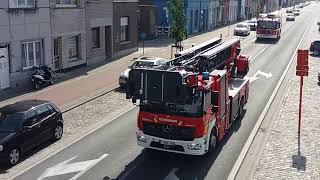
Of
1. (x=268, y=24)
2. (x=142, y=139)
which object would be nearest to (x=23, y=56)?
(x=142, y=139)

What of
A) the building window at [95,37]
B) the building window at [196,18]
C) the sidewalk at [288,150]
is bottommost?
the sidewalk at [288,150]

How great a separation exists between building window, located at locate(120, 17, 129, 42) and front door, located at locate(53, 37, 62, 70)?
10853 millimetres

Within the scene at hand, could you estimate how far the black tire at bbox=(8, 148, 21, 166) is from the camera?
1477 cm

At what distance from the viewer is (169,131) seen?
47.8 feet

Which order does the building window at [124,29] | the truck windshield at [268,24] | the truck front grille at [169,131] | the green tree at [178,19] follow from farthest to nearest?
1. the truck windshield at [268,24]
2. the building window at [124,29]
3. the green tree at [178,19]
4. the truck front grille at [169,131]

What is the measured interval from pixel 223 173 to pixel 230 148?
2514mm

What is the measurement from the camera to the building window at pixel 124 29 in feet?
135

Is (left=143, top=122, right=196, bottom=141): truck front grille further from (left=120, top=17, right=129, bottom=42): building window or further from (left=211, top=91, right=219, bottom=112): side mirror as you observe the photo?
(left=120, top=17, right=129, bottom=42): building window

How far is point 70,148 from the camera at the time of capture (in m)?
16.8

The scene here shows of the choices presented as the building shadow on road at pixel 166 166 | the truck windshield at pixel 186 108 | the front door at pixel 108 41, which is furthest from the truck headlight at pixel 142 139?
the front door at pixel 108 41

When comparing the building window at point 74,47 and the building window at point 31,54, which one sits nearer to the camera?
the building window at point 31,54

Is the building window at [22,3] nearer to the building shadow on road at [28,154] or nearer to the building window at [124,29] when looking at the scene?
the building shadow on road at [28,154]

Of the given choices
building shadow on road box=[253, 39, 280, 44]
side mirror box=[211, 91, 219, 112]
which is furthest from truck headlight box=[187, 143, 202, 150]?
building shadow on road box=[253, 39, 280, 44]

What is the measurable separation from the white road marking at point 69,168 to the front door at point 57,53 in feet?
54.1
